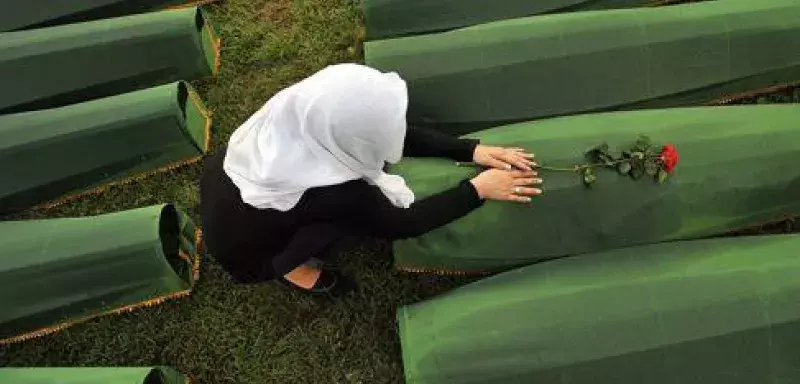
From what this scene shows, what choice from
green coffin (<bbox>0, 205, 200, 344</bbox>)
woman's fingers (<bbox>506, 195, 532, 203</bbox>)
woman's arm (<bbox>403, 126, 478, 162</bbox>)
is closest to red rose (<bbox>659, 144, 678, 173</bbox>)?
woman's fingers (<bbox>506, 195, 532, 203</bbox>)

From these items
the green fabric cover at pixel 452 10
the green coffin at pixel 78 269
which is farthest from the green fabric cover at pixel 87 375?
the green fabric cover at pixel 452 10

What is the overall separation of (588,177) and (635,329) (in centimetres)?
40

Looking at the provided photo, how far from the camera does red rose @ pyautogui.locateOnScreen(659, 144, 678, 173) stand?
1.82 m

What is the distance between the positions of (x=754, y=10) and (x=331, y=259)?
1.44 m

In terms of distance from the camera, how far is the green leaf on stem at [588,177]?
182 cm

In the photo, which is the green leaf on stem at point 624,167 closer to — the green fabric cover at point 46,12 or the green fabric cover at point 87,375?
the green fabric cover at point 87,375

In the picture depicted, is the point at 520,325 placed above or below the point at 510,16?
below

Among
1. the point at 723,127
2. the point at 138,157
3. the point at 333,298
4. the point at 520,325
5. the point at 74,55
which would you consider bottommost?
the point at 333,298

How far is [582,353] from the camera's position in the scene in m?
1.64

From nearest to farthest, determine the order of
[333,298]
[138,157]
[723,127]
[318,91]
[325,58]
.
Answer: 1. [318,91]
2. [723,127]
3. [333,298]
4. [138,157]
5. [325,58]

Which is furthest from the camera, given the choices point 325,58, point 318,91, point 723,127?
point 325,58

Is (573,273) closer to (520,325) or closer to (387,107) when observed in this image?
(520,325)

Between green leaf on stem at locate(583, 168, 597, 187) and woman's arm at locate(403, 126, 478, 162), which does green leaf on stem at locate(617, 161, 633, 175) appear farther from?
woman's arm at locate(403, 126, 478, 162)

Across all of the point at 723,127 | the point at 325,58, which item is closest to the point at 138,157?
the point at 325,58
